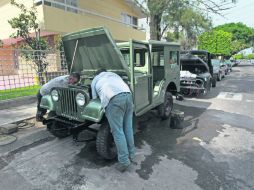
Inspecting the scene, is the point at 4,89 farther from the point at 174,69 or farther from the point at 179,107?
the point at 179,107

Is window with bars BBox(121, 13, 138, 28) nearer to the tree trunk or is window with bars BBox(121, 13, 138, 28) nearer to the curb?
the tree trunk

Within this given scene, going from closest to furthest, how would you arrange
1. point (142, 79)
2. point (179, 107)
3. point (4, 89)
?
point (142, 79) < point (4, 89) < point (179, 107)

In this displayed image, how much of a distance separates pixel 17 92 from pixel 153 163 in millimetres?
6026

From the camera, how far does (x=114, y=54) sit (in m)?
3.77

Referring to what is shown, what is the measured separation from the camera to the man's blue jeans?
3010mm

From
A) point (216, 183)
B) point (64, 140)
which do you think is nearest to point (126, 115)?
point (216, 183)

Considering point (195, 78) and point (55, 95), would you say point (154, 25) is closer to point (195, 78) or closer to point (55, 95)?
point (195, 78)

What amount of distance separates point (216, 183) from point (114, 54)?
268 cm

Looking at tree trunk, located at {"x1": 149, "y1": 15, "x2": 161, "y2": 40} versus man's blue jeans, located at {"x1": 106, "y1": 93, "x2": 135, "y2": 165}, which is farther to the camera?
tree trunk, located at {"x1": 149, "y1": 15, "x2": 161, "y2": 40}

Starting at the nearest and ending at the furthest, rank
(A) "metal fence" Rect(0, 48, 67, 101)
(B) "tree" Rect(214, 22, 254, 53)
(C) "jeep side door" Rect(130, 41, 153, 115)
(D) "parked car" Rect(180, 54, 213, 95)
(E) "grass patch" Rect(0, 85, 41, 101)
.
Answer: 1. (C) "jeep side door" Rect(130, 41, 153, 115)
2. (A) "metal fence" Rect(0, 48, 67, 101)
3. (E) "grass patch" Rect(0, 85, 41, 101)
4. (D) "parked car" Rect(180, 54, 213, 95)
5. (B) "tree" Rect(214, 22, 254, 53)

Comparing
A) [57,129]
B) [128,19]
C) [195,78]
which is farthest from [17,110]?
[128,19]

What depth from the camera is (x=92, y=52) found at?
13.6 ft

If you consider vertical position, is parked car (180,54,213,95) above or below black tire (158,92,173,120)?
above

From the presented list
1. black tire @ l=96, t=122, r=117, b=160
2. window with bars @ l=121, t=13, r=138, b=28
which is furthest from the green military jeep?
window with bars @ l=121, t=13, r=138, b=28
